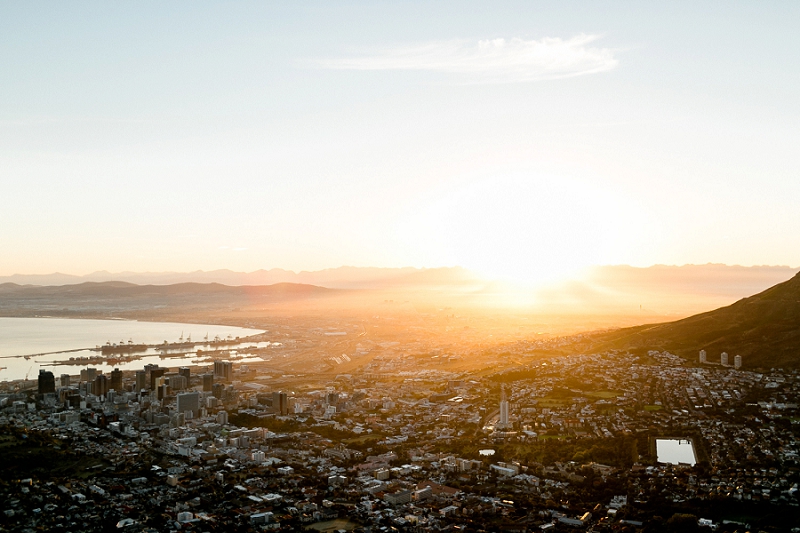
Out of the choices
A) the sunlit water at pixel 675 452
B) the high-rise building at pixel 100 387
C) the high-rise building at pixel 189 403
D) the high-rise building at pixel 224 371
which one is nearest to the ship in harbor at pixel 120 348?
the high-rise building at pixel 224 371

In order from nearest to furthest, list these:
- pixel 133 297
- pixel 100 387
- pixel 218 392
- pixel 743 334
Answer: pixel 218 392
pixel 100 387
pixel 743 334
pixel 133 297

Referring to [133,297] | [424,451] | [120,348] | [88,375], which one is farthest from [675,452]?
[133,297]

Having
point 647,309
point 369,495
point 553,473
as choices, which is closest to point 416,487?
point 369,495

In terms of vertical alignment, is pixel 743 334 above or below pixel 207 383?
above

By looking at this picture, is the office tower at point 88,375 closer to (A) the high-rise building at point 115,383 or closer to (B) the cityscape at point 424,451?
(B) the cityscape at point 424,451

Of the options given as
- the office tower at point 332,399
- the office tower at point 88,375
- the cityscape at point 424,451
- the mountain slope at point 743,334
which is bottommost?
the cityscape at point 424,451

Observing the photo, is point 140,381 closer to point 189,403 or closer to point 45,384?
point 45,384
